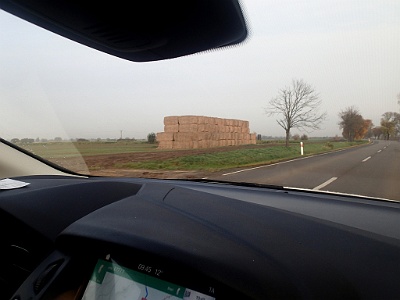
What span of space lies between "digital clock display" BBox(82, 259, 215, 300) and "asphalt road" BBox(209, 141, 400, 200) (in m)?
2.27

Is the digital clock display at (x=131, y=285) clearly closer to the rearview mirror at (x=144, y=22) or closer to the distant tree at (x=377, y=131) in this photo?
the rearview mirror at (x=144, y=22)

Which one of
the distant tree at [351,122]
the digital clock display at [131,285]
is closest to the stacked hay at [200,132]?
the distant tree at [351,122]

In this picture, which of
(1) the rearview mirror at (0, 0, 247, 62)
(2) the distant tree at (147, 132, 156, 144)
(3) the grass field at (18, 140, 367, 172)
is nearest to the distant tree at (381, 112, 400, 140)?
(3) the grass field at (18, 140, 367, 172)

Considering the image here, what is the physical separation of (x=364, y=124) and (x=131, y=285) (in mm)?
2915

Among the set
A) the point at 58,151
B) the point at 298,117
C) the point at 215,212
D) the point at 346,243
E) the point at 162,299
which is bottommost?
the point at 162,299

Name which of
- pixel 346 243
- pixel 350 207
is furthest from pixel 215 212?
pixel 350 207

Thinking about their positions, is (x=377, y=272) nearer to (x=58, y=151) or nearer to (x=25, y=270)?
(x=25, y=270)

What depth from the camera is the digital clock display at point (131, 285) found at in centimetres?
117

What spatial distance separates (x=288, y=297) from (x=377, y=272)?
1.67 ft

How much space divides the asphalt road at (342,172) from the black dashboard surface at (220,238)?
1.56 metres

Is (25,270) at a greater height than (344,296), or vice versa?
(344,296)

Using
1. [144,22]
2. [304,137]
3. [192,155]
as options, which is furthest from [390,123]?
[144,22]

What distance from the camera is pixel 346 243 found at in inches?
56.8

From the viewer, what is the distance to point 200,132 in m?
3.90
